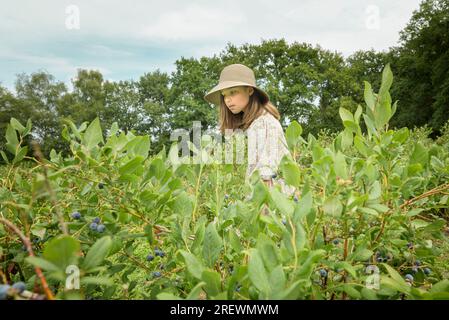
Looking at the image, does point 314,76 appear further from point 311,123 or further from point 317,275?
point 317,275

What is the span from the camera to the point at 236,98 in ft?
11.0

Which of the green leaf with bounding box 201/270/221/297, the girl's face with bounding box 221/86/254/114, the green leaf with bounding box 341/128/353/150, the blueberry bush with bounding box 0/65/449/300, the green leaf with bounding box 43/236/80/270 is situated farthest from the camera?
the girl's face with bounding box 221/86/254/114

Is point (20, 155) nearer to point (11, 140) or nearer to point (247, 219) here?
point (11, 140)

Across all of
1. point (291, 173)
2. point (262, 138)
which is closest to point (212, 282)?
point (291, 173)

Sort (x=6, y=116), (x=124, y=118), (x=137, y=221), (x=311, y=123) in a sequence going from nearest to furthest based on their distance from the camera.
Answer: (x=137, y=221) < (x=311, y=123) < (x=6, y=116) < (x=124, y=118)

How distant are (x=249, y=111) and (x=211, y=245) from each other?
280cm

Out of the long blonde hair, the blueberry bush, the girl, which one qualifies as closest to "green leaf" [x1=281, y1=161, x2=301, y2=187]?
the blueberry bush

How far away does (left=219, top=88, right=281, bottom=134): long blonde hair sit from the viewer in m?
3.37

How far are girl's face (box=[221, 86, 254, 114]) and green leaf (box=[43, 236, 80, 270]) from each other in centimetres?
296

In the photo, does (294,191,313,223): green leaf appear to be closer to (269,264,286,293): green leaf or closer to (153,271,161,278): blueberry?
(269,264,286,293): green leaf

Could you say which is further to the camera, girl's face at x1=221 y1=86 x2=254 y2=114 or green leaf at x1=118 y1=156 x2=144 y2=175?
girl's face at x1=221 y1=86 x2=254 y2=114

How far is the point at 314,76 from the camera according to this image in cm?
2981
